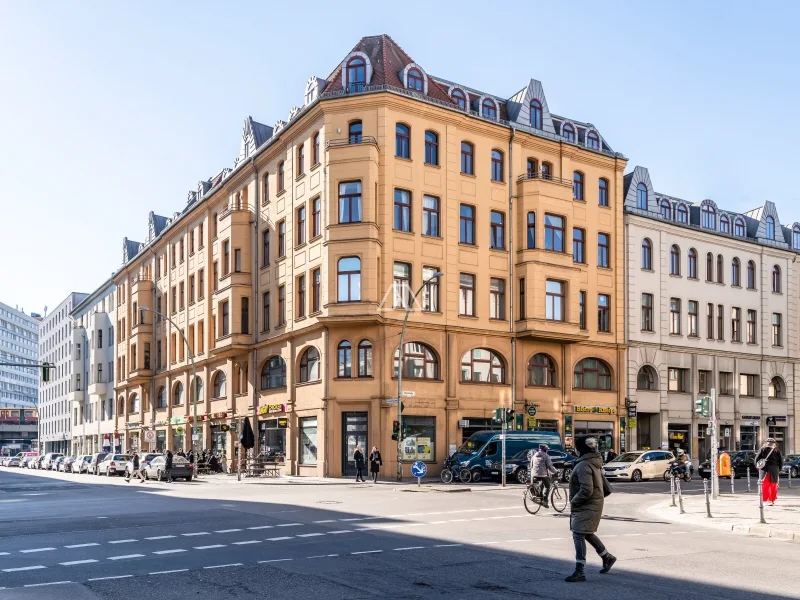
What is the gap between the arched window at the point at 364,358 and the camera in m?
41.7

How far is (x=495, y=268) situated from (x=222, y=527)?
29968mm

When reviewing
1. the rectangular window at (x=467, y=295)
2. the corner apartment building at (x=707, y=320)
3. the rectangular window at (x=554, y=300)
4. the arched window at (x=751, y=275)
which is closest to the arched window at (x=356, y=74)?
the rectangular window at (x=467, y=295)

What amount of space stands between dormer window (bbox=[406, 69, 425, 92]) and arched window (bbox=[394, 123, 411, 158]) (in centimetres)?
233

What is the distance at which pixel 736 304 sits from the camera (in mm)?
57750

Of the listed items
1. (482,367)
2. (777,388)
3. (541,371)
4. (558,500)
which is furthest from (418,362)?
(777,388)

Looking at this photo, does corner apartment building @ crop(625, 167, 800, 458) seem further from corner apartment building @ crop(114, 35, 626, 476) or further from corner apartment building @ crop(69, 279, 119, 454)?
corner apartment building @ crop(69, 279, 119, 454)

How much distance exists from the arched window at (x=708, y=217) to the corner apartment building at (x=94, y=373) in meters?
51.7

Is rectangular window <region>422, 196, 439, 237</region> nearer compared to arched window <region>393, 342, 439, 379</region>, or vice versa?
arched window <region>393, 342, 439, 379</region>

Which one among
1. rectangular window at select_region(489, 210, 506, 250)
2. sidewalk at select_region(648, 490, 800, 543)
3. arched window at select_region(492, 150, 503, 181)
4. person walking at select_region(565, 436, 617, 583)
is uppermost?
arched window at select_region(492, 150, 503, 181)

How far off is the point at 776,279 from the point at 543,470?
4543 cm

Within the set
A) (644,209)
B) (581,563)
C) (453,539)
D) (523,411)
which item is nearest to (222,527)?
(453,539)

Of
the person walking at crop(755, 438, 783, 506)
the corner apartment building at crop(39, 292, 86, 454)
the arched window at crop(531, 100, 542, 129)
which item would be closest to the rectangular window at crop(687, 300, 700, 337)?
the arched window at crop(531, 100, 542, 129)

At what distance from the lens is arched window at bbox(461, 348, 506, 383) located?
44406 mm

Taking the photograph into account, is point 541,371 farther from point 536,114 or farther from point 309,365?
point 536,114
